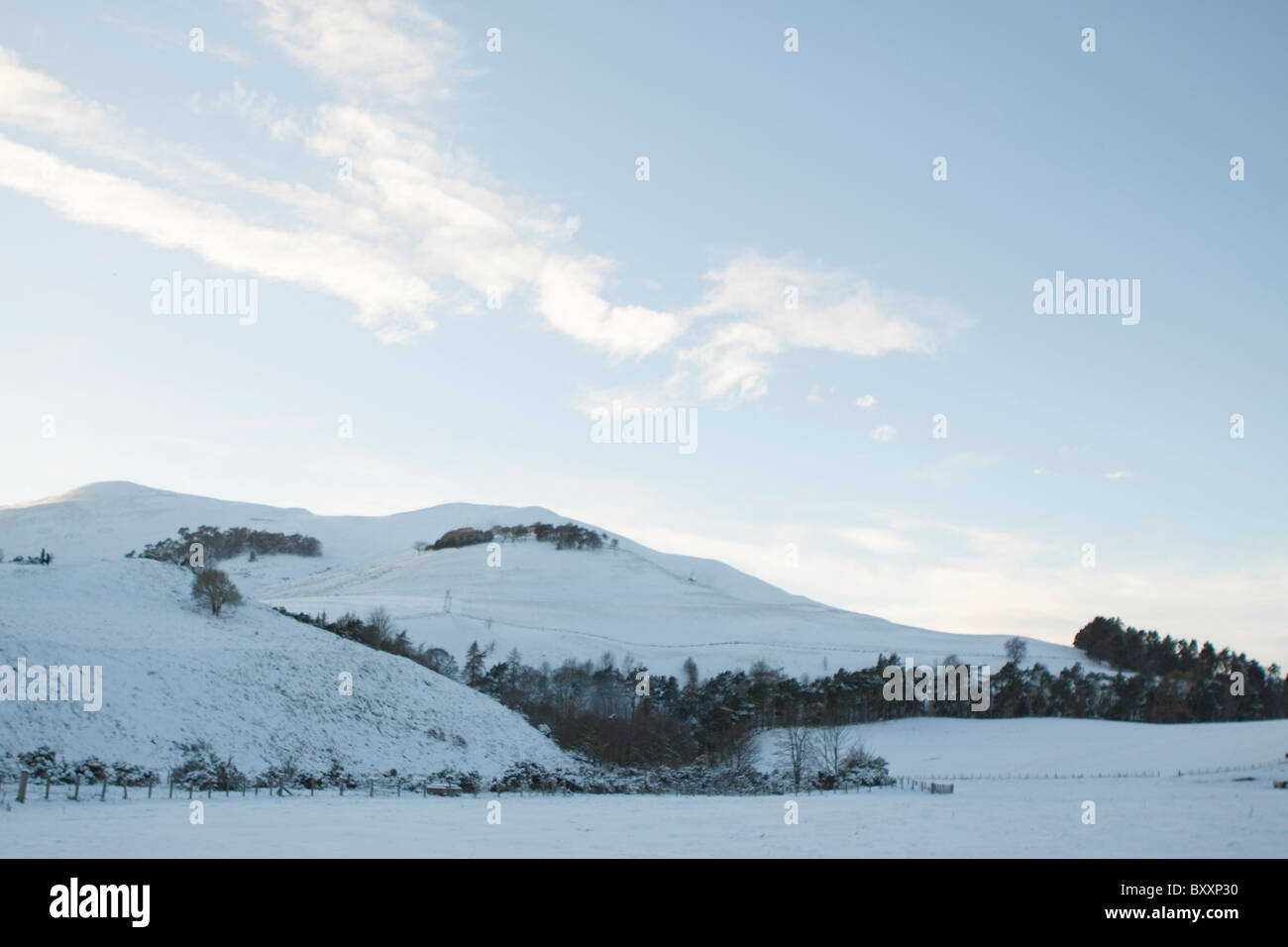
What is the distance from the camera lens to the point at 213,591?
63.4 m

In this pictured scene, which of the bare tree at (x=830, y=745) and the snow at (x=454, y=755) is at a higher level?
the snow at (x=454, y=755)

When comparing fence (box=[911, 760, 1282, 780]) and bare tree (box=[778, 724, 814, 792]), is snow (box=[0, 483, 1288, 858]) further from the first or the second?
bare tree (box=[778, 724, 814, 792])

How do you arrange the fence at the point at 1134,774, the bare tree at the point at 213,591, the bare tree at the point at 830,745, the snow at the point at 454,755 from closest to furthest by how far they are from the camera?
the snow at the point at 454,755, the fence at the point at 1134,774, the bare tree at the point at 213,591, the bare tree at the point at 830,745

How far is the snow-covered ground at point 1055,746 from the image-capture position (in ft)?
208

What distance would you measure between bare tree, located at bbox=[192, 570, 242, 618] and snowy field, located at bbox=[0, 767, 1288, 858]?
27.3 metres

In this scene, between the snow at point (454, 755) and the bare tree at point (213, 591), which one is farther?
the bare tree at point (213, 591)

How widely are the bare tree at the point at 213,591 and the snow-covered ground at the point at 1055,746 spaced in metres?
40.6

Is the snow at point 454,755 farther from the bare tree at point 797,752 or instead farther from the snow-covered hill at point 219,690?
the bare tree at point 797,752

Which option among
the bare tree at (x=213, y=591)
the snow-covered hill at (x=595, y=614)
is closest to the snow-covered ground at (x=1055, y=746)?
the snow-covered hill at (x=595, y=614)

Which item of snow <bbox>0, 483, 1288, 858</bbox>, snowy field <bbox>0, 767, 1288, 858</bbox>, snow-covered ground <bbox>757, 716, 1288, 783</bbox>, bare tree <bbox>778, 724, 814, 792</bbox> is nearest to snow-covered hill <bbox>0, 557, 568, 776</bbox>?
snow <bbox>0, 483, 1288, 858</bbox>
